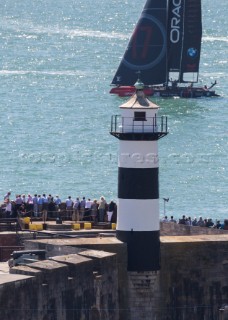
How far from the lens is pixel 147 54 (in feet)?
456

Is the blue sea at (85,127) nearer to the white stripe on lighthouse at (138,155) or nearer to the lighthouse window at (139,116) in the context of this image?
the lighthouse window at (139,116)

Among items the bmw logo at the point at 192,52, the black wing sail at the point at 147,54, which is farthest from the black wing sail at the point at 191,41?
the black wing sail at the point at 147,54

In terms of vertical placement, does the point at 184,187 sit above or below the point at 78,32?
below

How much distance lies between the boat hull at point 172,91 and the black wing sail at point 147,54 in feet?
3.10

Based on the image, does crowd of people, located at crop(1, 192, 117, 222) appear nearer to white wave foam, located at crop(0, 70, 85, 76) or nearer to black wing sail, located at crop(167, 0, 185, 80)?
black wing sail, located at crop(167, 0, 185, 80)

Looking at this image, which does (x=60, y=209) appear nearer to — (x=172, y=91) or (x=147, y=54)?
(x=172, y=91)

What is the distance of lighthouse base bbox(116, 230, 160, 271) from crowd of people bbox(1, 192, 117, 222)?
683 centimetres

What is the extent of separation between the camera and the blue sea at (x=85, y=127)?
87.4 metres

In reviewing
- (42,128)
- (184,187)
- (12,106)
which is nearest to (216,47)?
(12,106)

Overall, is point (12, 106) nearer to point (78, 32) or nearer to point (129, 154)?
point (78, 32)

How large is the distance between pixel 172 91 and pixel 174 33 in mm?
4933

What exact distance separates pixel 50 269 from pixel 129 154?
489 cm

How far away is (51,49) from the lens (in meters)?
176

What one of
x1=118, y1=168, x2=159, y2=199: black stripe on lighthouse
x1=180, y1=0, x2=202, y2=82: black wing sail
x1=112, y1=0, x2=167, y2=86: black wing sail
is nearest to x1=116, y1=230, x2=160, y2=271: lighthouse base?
x1=118, y1=168, x2=159, y2=199: black stripe on lighthouse
